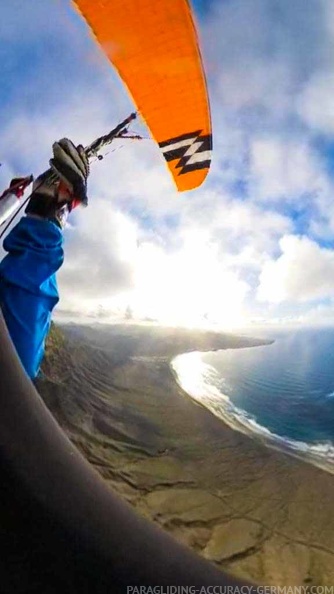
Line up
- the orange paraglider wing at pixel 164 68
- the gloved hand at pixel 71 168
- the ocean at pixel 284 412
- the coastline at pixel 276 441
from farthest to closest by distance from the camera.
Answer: the ocean at pixel 284 412, the coastline at pixel 276 441, the orange paraglider wing at pixel 164 68, the gloved hand at pixel 71 168

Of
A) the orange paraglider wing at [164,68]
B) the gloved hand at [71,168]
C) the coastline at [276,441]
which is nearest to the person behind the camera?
the gloved hand at [71,168]

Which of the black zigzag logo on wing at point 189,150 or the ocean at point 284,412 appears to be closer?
the black zigzag logo on wing at point 189,150

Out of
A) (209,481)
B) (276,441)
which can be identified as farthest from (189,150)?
(276,441)

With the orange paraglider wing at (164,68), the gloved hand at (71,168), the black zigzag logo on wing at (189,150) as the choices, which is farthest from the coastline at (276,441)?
the gloved hand at (71,168)

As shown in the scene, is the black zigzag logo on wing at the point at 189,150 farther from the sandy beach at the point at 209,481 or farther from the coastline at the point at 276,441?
the coastline at the point at 276,441

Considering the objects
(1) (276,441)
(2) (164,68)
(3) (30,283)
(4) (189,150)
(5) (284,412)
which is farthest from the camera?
(5) (284,412)

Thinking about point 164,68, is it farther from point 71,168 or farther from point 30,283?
point 30,283

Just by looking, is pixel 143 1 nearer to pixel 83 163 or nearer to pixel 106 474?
pixel 83 163

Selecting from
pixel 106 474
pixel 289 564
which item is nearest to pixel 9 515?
pixel 289 564
